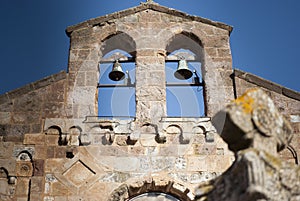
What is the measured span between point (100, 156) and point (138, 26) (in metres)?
2.50

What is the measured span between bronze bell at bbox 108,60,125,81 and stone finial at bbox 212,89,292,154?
18.7 feet

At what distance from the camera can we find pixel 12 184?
A: 7367 millimetres

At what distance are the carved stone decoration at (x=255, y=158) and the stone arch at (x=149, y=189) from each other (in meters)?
3.80

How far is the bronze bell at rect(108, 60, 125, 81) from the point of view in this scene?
907 centimetres

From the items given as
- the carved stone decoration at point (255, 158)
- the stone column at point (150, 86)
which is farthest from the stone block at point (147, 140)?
the carved stone decoration at point (255, 158)

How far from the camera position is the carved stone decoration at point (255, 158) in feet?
10.2

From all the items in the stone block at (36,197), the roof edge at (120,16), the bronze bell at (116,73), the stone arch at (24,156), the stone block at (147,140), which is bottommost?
the stone block at (36,197)

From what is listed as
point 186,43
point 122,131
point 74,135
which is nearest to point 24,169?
point 74,135

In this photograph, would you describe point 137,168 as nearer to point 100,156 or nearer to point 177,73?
point 100,156

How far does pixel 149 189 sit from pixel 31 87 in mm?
2441

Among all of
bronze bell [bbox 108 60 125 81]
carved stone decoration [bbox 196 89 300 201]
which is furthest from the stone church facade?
carved stone decoration [bbox 196 89 300 201]

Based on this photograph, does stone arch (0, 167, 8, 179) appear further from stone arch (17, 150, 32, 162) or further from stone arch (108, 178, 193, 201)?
stone arch (108, 178, 193, 201)

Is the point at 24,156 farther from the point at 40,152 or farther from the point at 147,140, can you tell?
the point at 147,140

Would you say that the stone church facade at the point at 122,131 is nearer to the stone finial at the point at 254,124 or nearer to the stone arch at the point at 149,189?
the stone arch at the point at 149,189
